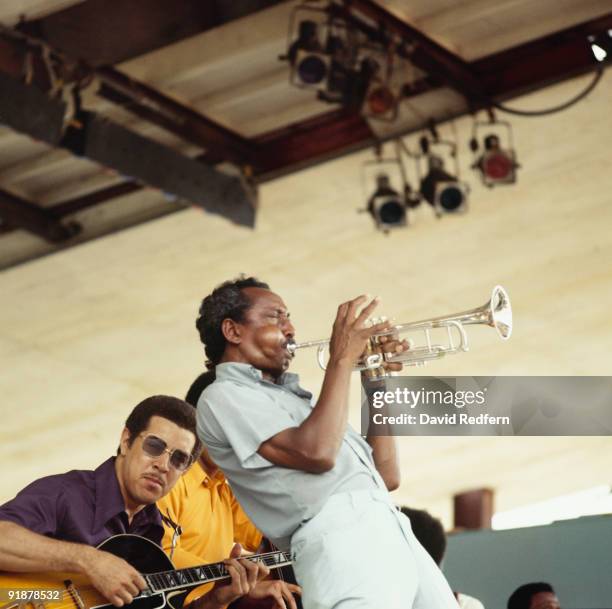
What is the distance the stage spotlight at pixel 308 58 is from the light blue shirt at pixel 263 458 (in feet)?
13.0

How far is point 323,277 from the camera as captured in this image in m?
9.48

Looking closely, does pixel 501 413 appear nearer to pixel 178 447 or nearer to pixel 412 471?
pixel 178 447

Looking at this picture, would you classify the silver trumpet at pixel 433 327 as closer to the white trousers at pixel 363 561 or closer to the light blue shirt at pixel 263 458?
the light blue shirt at pixel 263 458

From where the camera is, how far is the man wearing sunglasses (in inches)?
127

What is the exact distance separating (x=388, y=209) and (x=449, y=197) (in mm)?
416

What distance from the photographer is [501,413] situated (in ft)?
12.5

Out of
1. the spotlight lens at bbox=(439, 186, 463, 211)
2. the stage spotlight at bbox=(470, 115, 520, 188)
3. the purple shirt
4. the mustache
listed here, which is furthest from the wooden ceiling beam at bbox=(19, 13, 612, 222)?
the purple shirt

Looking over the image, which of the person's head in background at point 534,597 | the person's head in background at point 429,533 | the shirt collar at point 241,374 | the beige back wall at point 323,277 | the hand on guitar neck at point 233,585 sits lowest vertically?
the person's head in background at point 534,597

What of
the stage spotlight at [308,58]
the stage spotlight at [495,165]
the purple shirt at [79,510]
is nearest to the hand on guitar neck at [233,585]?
the purple shirt at [79,510]

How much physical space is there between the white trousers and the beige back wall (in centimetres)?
523

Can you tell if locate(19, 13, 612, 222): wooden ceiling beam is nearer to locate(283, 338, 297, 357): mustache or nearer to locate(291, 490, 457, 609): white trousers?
locate(283, 338, 297, 357): mustache

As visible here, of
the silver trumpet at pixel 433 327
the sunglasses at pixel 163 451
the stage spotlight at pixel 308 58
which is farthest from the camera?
the stage spotlight at pixel 308 58

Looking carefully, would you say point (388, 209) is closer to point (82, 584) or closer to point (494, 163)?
point (494, 163)

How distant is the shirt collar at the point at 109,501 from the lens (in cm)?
351
